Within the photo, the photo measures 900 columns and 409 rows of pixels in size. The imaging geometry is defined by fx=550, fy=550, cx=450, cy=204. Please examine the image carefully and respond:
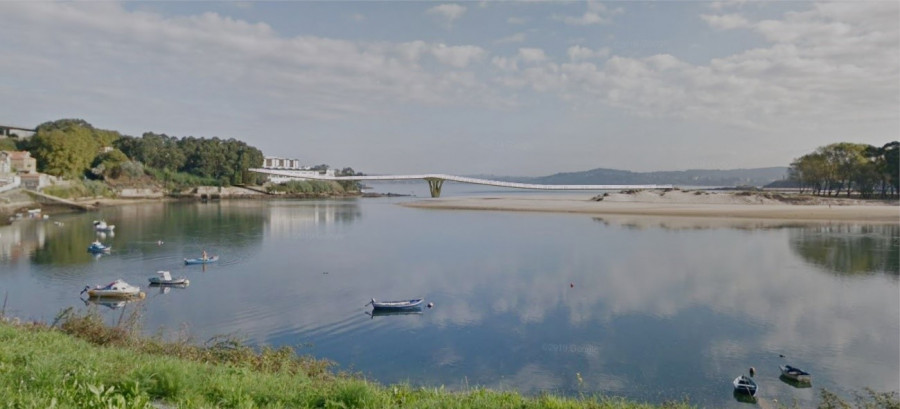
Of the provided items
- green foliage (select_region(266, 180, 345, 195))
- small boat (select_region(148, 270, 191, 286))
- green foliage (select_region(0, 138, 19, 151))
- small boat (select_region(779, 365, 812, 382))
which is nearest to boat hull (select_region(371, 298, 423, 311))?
small boat (select_region(148, 270, 191, 286))

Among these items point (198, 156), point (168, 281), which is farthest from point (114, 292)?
point (198, 156)

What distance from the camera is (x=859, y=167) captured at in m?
67.4

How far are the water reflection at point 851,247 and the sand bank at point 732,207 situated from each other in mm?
7372

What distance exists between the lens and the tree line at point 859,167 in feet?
211

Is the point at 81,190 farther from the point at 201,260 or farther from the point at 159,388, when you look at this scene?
the point at 159,388

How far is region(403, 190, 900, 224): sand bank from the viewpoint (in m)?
52.3

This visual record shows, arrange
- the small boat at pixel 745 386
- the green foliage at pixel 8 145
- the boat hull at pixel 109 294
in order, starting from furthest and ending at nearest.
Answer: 1. the green foliage at pixel 8 145
2. the boat hull at pixel 109 294
3. the small boat at pixel 745 386

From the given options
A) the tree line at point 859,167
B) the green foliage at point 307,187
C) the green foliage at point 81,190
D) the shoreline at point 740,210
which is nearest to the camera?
the shoreline at point 740,210

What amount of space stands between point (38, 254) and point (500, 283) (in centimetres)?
2437

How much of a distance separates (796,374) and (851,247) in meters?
26.0

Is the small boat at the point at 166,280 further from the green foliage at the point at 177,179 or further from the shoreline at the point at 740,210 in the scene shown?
the green foliage at the point at 177,179

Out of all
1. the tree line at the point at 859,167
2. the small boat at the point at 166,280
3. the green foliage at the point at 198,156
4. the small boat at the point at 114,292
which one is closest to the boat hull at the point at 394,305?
the small boat at the point at 114,292

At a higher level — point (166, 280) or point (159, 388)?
point (159, 388)

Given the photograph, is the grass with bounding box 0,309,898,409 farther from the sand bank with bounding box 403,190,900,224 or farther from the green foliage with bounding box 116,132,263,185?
the green foliage with bounding box 116,132,263,185
